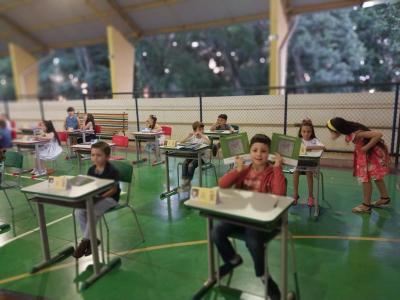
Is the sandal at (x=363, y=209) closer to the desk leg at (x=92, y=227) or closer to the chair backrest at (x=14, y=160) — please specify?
the desk leg at (x=92, y=227)

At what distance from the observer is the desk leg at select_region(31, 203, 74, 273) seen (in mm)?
3025

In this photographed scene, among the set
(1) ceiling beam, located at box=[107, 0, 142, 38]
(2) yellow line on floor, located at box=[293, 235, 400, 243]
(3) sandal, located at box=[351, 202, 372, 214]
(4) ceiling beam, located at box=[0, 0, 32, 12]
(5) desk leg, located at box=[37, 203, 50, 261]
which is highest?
(4) ceiling beam, located at box=[0, 0, 32, 12]

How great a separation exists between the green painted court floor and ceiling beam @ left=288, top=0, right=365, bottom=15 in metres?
5.55

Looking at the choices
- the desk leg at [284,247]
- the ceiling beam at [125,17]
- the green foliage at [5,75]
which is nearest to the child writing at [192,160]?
the desk leg at [284,247]

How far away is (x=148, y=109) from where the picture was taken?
8.79m

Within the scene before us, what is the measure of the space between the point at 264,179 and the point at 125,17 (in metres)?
9.83

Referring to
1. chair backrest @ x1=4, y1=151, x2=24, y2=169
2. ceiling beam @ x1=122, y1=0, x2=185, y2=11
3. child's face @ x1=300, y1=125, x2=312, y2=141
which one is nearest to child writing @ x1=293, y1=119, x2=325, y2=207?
child's face @ x1=300, y1=125, x2=312, y2=141

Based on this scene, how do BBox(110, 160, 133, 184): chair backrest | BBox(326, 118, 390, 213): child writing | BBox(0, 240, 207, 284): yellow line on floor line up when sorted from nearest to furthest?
BBox(0, 240, 207, 284): yellow line on floor, BBox(110, 160, 133, 184): chair backrest, BBox(326, 118, 390, 213): child writing

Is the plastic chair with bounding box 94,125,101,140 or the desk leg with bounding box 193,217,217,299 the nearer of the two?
the desk leg with bounding box 193,217,217,299

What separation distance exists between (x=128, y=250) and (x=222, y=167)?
359 centimetres

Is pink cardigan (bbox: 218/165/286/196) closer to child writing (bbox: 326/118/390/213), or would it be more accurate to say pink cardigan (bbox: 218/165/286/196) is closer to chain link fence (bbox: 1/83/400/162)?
child writing (bbox: 326/118/390/213)

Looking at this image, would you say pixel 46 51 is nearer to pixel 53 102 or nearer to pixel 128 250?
pixel 53 102

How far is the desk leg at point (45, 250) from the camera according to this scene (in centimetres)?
303

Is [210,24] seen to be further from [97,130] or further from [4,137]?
[4,137]
